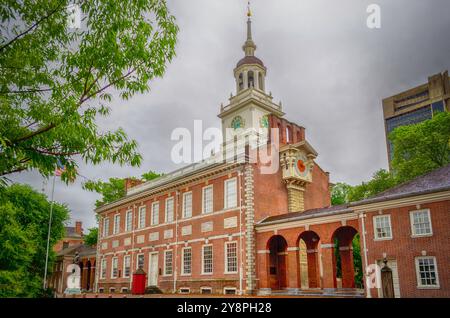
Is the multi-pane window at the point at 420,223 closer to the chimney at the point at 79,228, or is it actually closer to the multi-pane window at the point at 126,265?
the multi-pane window at the point at 126,265

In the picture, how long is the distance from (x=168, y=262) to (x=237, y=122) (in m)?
21.6

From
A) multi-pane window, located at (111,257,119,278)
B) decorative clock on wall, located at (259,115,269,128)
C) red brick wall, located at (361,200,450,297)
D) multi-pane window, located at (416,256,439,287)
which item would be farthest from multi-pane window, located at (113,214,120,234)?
multi-pane window, located at (416,256,439,287)

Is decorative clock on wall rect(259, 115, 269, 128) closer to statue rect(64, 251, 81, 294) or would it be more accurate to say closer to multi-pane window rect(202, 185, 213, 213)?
multi-pane window rect(202, 185, 213, 213)

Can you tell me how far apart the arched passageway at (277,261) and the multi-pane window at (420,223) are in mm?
9990

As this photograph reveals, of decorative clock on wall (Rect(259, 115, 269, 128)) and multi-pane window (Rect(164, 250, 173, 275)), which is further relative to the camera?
decorative clock on wall (Rect(259, 115, 269, 128))

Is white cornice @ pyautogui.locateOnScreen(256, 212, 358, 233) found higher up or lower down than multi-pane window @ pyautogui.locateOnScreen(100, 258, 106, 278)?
higher up

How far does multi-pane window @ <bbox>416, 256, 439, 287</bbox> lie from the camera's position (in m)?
17.1

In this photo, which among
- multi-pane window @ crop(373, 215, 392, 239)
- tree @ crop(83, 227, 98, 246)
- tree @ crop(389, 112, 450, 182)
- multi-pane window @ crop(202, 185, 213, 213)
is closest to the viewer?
multi-pane window @ crop(373, 215, 392, 239)

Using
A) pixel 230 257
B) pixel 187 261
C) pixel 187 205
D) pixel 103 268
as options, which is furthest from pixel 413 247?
pixel 103 268

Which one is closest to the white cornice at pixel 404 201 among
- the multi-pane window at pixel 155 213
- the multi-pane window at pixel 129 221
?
the multi-pane window at pixel 155 213

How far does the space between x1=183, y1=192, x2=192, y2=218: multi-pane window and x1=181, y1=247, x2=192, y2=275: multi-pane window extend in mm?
2743

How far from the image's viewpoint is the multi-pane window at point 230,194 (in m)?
27.5

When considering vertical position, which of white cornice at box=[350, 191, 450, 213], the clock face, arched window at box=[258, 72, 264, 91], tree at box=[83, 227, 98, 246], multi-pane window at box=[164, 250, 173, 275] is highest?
arched window at box=[258, 72, 264, 91]
